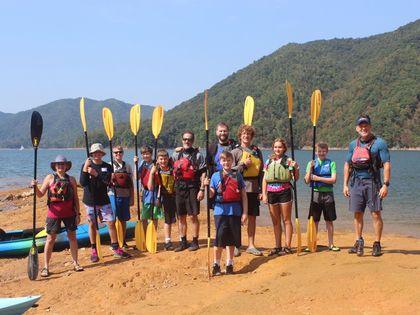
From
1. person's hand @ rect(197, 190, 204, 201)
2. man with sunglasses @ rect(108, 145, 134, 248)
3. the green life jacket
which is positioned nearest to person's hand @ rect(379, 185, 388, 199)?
the green life jacket

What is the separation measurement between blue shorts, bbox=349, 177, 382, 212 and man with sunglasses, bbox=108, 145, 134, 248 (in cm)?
353

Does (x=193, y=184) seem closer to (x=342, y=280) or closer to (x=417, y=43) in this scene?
(x=342, y=280)

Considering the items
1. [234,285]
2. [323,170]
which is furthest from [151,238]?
[323,170]

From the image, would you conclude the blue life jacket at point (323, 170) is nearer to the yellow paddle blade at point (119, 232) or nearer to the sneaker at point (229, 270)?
the sneaker at point (229, 270)

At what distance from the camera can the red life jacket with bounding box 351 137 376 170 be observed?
19.2 ft

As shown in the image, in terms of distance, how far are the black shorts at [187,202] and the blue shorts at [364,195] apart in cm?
234

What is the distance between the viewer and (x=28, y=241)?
8.30m

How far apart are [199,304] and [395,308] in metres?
2.11

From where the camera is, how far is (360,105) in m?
111

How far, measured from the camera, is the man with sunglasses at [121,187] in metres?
7.04

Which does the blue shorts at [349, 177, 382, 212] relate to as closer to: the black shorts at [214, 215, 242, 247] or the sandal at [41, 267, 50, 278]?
the black shorts at [214, 215, 242, 247]

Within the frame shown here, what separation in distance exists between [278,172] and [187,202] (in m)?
1.56

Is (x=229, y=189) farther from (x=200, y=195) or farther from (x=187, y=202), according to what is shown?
(x=187, y=202)

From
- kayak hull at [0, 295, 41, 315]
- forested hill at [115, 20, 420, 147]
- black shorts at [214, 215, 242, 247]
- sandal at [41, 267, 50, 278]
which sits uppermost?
forested hill at [115, 20, 420, 147]
